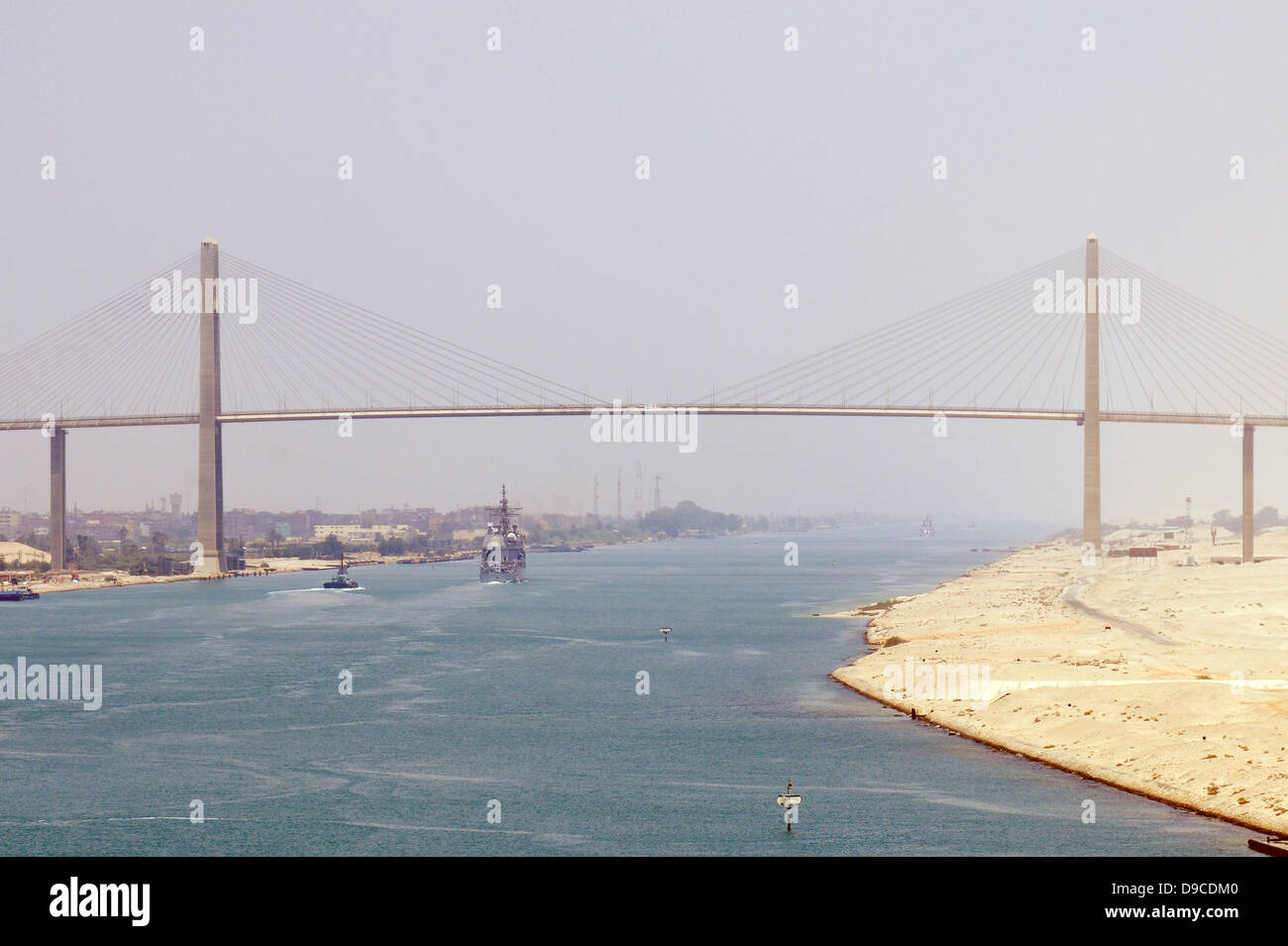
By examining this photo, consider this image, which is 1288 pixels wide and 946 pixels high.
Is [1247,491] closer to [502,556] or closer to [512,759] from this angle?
[502,556]

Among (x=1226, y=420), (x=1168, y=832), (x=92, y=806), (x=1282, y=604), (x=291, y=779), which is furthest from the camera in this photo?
(x=1226, y=420)

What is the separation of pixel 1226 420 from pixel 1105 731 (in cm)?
7762

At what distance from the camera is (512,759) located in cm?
3566

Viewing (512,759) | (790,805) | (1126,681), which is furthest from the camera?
(1126,681)

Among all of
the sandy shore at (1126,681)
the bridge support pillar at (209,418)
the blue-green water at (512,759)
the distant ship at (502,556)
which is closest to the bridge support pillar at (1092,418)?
the sandy shore at (1126,681)

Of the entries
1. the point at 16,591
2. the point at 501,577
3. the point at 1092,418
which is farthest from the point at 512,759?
the point at 501,577

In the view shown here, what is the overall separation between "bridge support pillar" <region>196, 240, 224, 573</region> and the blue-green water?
46458mm

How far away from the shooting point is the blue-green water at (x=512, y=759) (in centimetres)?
2655

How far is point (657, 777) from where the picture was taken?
33.0m

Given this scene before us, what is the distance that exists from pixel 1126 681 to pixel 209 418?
9737 cm

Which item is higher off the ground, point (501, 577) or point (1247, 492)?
point (1247, 492)

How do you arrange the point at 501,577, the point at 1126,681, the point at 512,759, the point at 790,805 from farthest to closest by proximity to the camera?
the point at 501,577, the point at 1126,681, the point at 512,759, the point at 790,805
